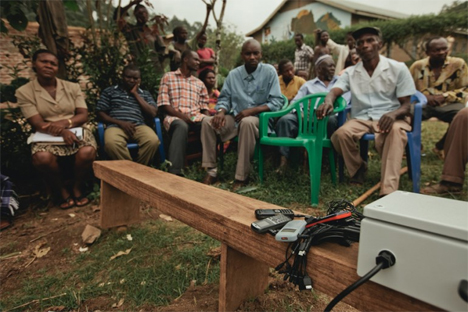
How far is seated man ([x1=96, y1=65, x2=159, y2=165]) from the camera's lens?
338 cm

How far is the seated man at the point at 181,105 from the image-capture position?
3.62 metres

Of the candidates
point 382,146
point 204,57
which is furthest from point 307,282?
point 204,57

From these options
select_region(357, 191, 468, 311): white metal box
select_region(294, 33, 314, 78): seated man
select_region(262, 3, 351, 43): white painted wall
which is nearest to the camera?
select_region(357, 191, 468, 311): white metal box

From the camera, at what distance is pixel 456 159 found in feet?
9.36

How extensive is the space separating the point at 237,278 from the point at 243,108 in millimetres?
2613

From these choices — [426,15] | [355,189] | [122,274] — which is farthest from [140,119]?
[426,15]

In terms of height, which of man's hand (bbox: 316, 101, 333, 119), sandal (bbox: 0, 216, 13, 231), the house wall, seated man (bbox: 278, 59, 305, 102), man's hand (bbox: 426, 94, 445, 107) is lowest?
sandal (bbox: 0, 216, 13, 231)

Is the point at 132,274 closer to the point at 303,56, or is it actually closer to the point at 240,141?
the point at 240,141

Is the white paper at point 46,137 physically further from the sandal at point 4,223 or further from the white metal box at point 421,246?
the white metal box at point 421,246

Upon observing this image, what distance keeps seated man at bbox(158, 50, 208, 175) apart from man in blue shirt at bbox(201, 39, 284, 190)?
0.33 m

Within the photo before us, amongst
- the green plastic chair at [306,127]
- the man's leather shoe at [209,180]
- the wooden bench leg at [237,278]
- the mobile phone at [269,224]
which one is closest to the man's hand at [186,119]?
the man's leather shoe at [209,180]

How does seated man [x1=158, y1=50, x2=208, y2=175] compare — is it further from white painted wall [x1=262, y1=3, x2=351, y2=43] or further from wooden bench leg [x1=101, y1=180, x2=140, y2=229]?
white painted wall [x1=262, y1=3, x2=351, y2=43]

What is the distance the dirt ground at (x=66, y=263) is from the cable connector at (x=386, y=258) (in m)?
0.90

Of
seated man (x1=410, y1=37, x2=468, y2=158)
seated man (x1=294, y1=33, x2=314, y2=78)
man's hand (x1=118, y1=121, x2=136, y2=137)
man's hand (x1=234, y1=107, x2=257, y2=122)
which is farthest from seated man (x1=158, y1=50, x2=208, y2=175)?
seated man (x1=294, y1=33, x2=314, y2=78)
